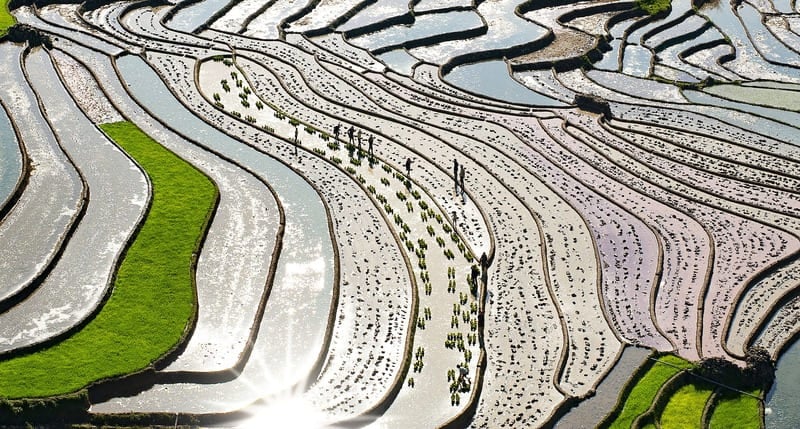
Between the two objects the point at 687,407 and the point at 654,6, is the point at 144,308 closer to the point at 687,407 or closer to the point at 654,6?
the point at 687,407

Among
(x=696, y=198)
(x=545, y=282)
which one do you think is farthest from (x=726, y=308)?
(x=696, y=198)

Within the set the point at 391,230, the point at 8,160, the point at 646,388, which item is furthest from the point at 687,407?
the point at 8,160

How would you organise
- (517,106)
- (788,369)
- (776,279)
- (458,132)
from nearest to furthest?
(788,369)
(776,279)
(458,132)
(517,106)

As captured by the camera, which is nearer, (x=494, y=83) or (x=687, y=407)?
(x=687, y=407)

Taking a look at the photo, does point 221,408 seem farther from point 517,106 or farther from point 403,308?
point 517,106

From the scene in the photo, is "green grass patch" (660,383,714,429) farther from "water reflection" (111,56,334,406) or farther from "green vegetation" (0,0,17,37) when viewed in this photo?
"green vegetation" (0,0,17,37)

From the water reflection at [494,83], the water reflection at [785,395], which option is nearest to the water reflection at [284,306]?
the water reflection at [785,395]
